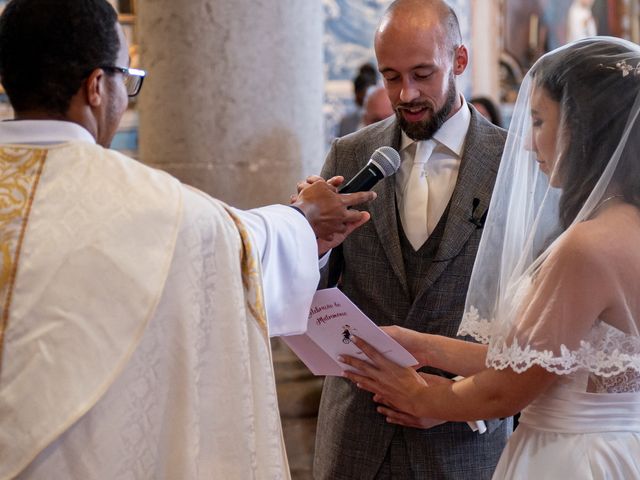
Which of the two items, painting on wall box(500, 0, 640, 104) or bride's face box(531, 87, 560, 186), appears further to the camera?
painting on wall box(500, 0, 640, 104)

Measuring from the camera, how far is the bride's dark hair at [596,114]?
80.7 inches

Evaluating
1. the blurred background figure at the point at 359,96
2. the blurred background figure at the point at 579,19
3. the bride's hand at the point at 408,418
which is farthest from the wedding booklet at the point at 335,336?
the blurred background figure at the point at 579,19

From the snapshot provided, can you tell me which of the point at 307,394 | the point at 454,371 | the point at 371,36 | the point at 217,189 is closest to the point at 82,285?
the point at 454,371

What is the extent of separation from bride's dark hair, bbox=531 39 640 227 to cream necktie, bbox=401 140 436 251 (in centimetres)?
62

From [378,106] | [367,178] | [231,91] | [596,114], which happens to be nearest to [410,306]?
[367,178]

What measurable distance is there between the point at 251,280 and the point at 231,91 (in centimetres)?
229

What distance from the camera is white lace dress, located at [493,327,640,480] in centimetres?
206

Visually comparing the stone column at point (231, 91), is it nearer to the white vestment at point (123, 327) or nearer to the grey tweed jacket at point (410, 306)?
the grey tweed jacket at point (410, 306)

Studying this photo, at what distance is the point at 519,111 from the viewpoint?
230 cm

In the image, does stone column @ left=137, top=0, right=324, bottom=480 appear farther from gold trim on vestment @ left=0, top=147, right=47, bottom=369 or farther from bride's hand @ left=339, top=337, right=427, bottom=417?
gold trim on vestment @ left=0, top=147, right=47, bottom=369

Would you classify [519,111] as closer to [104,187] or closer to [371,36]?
[104,187]

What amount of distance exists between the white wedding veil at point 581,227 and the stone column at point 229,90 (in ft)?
7.02

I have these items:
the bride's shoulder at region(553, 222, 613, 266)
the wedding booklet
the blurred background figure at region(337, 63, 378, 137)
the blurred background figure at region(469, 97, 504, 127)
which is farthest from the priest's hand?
the blurred background figure at region(337, 63, 378, 137)

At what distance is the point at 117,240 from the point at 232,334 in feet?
1.01
